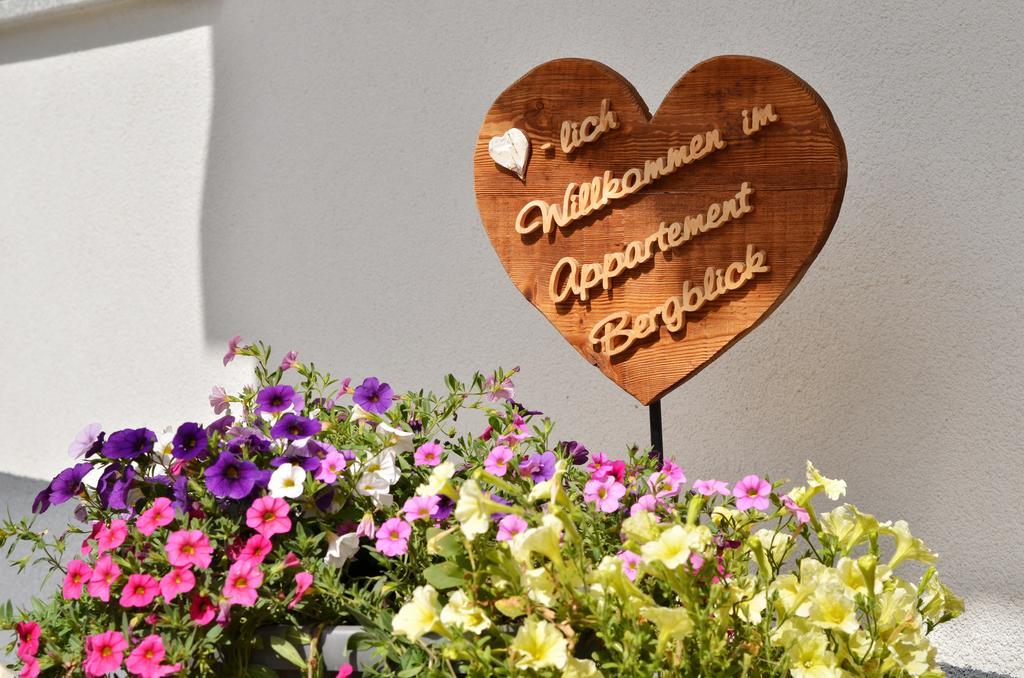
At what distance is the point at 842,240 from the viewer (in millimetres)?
2119

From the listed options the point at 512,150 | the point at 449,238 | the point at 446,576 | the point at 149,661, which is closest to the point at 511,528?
the point at 446,576

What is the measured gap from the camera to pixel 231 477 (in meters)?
1.34

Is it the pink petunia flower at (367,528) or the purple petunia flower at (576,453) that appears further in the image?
the purple petunia flower at (576,453)

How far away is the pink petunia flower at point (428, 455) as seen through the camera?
1.43 m

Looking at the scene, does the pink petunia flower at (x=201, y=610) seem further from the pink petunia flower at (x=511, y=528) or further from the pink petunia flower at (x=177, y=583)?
the pink petunia flower at (x=511, y=528)

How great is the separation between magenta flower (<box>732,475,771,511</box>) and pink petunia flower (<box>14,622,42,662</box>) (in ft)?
3.03

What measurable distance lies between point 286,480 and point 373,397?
0.23 m

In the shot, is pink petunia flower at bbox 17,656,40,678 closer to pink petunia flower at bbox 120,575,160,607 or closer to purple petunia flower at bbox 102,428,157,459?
pink petunia flower at bbox 120,575,160,607

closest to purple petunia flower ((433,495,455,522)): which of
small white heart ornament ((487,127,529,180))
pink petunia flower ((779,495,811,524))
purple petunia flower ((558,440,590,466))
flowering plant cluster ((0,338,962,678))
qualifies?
flowering plant cluster ((0,338,962,678))

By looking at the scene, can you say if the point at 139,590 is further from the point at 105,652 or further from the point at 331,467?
the point at 331,467

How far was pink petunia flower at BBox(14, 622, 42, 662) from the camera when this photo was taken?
4.09 feet

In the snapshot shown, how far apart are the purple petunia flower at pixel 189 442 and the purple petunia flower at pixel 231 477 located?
39 millimetres

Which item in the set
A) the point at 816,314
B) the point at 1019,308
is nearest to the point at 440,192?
the point at 816,314

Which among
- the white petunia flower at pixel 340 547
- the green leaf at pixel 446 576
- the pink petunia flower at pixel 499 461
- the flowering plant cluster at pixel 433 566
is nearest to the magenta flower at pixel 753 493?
the flowering plant cluster at pixel 433 566
